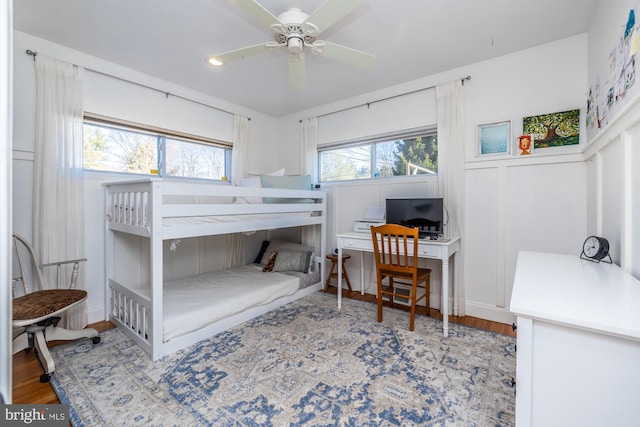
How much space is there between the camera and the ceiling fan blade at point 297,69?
2059 millimetres

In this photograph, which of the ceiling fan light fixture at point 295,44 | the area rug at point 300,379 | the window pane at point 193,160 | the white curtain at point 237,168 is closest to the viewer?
the area rug at point 300,379

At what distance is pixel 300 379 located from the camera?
1754mm

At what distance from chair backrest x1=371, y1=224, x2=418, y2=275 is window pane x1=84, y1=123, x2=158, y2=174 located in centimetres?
251

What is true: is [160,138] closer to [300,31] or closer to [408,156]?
[300,31]

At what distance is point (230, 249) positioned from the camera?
11.7ft

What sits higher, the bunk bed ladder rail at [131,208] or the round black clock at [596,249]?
the bunk bed ladder rail at [131,208]

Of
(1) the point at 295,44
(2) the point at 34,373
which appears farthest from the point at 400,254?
(2) the point at 34,373

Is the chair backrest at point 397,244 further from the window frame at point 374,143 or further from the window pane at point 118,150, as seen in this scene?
the window pane at point 118,150

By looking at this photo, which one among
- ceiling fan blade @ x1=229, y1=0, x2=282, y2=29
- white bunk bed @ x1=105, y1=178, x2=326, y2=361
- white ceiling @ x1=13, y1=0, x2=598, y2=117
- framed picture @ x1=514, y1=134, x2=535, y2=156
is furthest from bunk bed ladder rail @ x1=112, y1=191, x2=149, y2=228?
framed picture @ x1=514, y1=134, x2=535, y2=156

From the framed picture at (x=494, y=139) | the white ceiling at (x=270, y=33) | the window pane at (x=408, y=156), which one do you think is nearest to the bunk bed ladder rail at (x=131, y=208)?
the white ceiling at (x=270, y=33)

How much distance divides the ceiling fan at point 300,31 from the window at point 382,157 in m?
1.29

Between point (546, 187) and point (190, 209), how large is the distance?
2973 millimetres

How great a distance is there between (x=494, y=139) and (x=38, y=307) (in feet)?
12.3

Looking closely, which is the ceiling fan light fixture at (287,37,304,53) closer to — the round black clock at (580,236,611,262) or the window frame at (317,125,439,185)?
the window frame at (317,125,439,185)
